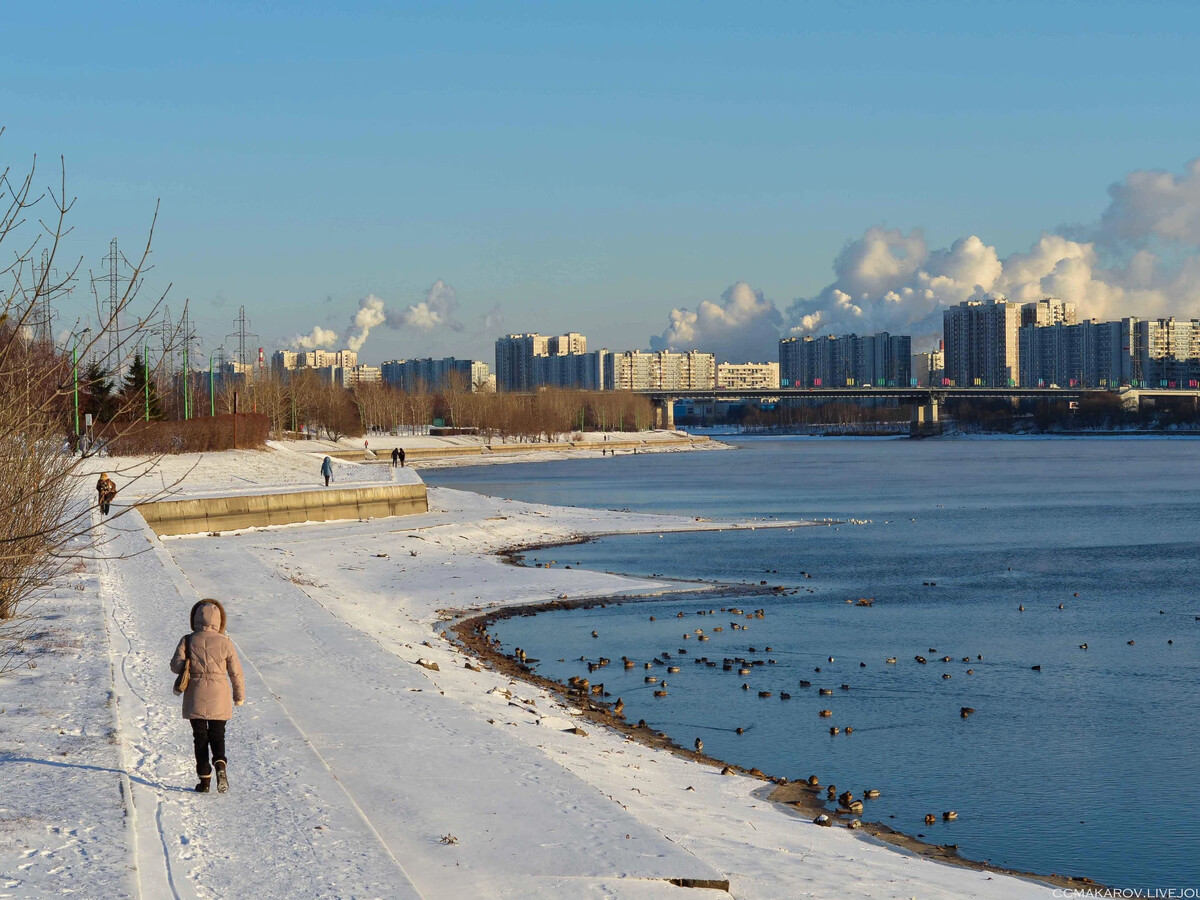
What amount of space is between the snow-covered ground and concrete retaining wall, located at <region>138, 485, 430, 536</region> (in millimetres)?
17208

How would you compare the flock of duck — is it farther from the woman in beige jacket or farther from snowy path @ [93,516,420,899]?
the woman in beige jacket

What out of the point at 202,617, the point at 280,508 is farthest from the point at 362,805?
the point at 280,508

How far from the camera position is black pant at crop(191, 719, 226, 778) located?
9523 millimetres

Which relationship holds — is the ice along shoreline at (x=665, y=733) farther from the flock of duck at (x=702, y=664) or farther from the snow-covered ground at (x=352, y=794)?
the snow-covered ground at (x=352, y=794)

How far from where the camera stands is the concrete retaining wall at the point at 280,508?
3612cm

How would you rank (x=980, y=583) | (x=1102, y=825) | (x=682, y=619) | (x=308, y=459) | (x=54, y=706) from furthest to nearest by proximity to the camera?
(x=308, y=459) → (x=980, y=583) → (x=682, y=619) → (x=1102, y=825) → (x=54, y=706)

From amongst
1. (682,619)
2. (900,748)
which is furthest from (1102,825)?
(682,619)

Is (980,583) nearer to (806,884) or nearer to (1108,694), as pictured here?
(1108,694)

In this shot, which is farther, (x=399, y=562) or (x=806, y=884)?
(x=399, y=562)

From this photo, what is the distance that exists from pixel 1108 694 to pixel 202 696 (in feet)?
45.1

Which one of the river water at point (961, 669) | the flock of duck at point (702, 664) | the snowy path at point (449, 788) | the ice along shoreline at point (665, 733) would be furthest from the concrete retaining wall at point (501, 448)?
the snowy path at point (449, 788)

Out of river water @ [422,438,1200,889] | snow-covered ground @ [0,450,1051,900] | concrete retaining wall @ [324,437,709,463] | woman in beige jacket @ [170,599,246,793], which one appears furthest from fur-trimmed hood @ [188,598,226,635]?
concrete retaining wall @ [324,437,709,463]

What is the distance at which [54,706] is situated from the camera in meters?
11.8

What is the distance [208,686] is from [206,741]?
436 mm
